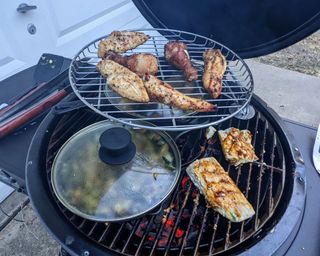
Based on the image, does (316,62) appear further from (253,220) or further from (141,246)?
(141,246)

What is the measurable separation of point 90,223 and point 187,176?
486 mm

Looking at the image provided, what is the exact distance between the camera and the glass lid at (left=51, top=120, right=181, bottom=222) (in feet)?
3.59

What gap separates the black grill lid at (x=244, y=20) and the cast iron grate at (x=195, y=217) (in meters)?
0.47

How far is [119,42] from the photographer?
175 cm

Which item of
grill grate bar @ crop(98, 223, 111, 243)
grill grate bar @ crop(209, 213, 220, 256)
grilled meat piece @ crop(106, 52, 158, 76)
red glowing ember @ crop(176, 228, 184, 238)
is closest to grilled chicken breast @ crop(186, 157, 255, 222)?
grill grate bar @ crop(209, 213, 220, 256)

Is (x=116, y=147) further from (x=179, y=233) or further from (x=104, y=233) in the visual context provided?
(x=179, y=233)

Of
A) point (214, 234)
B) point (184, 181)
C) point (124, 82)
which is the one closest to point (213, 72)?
point (124, 82)

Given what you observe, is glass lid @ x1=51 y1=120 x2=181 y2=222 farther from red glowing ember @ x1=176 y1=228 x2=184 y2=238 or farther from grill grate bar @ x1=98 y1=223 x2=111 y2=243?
red glowing ember @ x1=176 y1=228 x2=184 y2=238

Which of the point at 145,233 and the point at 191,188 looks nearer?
the point at 145,233

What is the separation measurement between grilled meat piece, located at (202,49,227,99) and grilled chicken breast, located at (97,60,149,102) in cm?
34

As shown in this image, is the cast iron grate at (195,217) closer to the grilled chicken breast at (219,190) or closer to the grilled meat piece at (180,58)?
the grilled chicken breast at (219,190)

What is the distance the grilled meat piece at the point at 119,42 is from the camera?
1.72 metres

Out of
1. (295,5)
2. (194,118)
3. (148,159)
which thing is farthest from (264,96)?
(148,159)

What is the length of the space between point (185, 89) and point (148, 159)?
0.50 metres
